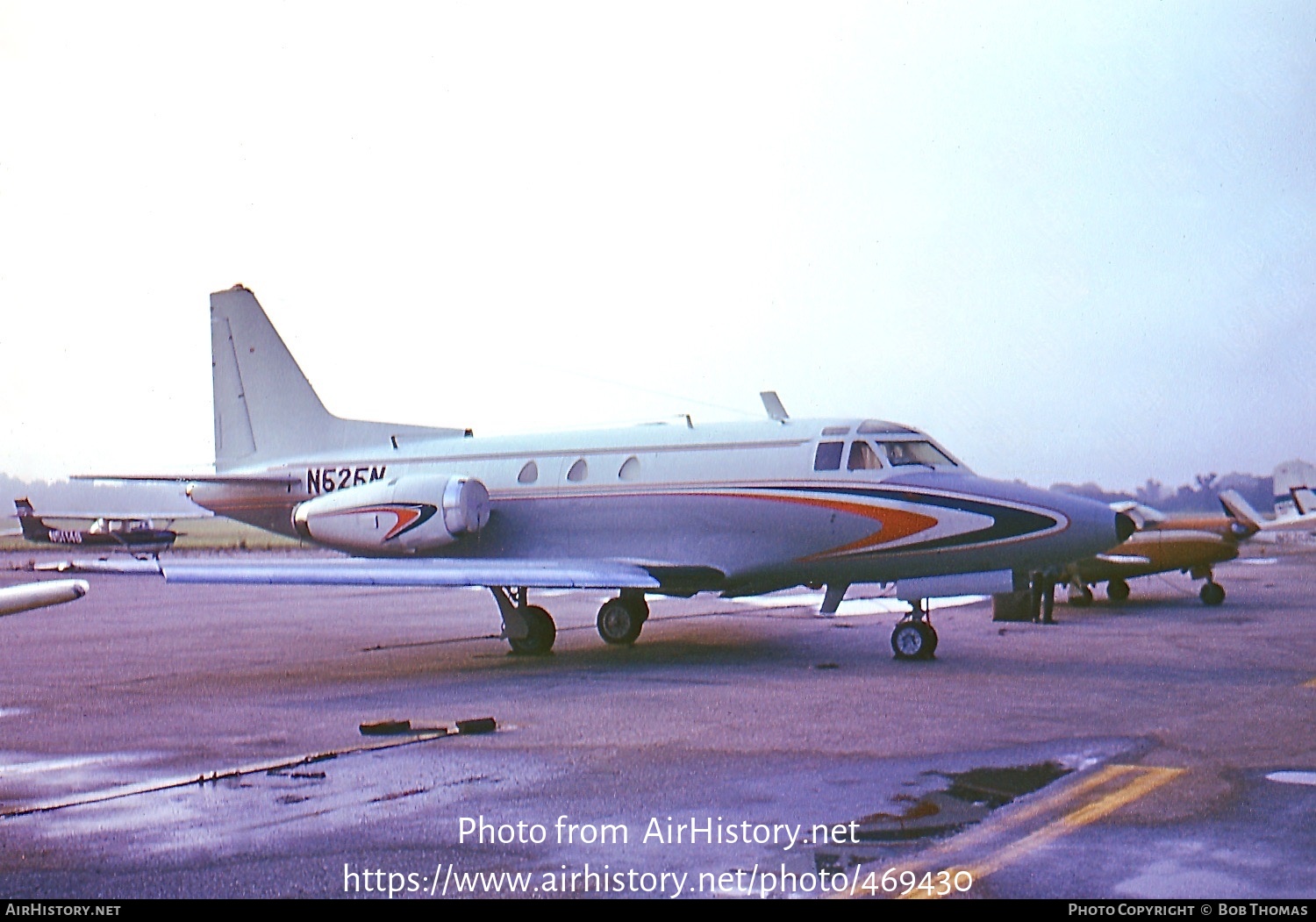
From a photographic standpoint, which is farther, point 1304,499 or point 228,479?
point 1304,499

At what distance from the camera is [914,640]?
15.1 metres

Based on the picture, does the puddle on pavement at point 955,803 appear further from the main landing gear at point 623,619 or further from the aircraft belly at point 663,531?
the main landing gear at point 623,619

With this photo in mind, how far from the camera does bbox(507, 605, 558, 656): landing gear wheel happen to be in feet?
54.6

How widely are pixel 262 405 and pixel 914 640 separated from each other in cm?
1290

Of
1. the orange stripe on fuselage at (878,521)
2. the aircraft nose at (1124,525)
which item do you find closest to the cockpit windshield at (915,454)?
the orange stripe on fuselage at (878,521)

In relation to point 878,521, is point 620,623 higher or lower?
lower

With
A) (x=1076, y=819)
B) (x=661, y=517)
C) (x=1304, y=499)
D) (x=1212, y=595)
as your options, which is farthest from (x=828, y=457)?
(x=1304, y=499)

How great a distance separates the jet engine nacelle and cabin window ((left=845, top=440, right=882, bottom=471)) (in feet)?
19.1

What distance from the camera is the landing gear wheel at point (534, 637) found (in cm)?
1666

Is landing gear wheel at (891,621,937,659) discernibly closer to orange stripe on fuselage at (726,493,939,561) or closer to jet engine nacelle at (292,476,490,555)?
orange stripe on fuselage at (726,493,939,561)

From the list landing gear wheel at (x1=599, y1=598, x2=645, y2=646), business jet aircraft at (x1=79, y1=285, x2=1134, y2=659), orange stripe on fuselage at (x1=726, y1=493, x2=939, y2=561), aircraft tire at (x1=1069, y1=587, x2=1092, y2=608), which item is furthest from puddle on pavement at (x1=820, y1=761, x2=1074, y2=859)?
aircraft tire at (x1=1069, y1=587, x2=1092, y2=608)

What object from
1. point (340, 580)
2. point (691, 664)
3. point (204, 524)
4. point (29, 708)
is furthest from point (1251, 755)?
point (204, 524)

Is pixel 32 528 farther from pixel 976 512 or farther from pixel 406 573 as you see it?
pixel 976 512

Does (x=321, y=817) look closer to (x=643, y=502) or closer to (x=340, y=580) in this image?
(x=340, y=580)
